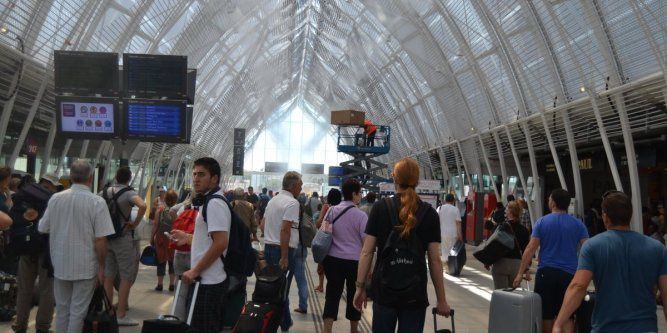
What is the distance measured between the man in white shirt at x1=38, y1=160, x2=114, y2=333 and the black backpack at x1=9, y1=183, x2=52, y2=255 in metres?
0.97

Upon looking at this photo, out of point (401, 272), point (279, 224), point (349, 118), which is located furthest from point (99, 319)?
point (349, 118)

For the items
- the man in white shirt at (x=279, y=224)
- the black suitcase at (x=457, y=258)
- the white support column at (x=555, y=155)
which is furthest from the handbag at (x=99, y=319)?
the white support column at (x=555, y=155)

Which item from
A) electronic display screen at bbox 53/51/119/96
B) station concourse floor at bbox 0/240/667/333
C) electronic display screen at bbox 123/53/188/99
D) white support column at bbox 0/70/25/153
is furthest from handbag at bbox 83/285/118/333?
white support column at bbox 0/70/25/153

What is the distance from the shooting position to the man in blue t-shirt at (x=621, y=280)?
189 inches

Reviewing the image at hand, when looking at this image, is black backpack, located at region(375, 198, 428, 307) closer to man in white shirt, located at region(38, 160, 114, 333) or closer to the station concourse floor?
man in white shirt, located at region(38, 160, 114, 333)

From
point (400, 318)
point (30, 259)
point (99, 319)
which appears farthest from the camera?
point (30, 259)

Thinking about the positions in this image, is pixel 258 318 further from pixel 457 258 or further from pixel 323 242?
pixel 457 258

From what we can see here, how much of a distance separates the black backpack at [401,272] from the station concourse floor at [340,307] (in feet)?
13.4

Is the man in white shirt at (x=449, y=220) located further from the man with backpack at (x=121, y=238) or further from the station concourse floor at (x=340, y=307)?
the man with backpack at (x=121, y=238)

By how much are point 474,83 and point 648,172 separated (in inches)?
400

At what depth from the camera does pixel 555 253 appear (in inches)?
292

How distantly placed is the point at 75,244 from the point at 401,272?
9.86 feet

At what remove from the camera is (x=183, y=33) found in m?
→ 30.4

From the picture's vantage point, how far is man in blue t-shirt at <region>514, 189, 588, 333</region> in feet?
24.1
